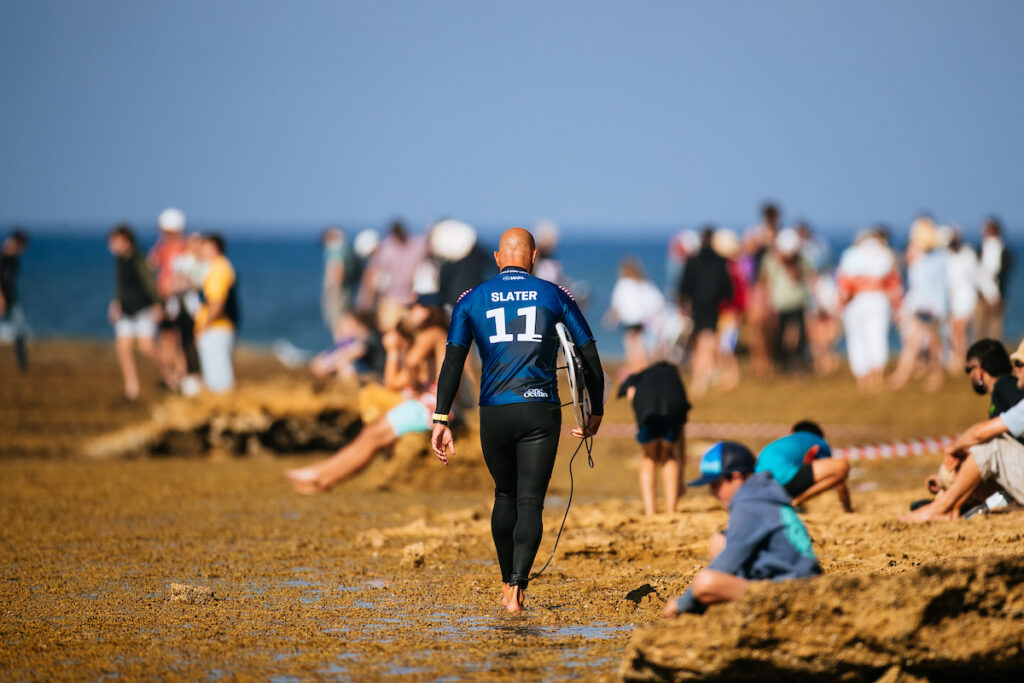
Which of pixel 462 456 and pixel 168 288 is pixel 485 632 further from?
pixel 168 288

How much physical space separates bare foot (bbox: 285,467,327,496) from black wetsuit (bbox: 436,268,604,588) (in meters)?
4.27

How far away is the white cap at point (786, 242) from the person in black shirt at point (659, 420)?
39.8 ft

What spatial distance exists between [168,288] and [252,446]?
16.4 feet

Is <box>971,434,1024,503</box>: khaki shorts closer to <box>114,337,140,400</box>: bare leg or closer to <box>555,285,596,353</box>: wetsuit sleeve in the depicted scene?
<box>555,285,596,353</box>: wetsuit sleeve

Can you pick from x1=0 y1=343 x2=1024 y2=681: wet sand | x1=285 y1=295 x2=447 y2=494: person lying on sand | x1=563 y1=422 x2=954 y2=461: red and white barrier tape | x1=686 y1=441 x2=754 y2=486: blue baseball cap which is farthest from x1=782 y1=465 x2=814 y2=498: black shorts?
x1=563 y1=422 x2=954 y2=461: red and white barrier tape

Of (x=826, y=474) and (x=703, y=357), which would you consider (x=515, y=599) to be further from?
(x=703, y=357)

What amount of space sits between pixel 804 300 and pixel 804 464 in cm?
1319

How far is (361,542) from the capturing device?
8.56 m

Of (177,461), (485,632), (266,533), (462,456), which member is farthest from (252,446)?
(485,632)

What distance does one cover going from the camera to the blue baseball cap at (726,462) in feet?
18.8

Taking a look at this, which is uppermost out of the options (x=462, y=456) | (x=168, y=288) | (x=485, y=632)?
(x=168, y=288)

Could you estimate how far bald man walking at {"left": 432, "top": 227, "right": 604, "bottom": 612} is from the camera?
6.41 meters

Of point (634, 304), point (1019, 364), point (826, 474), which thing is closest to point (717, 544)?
point (1019, 364)

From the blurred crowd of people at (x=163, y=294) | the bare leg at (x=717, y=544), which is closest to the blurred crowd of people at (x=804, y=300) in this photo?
the blurred crowd of people at (x=163, y=294)
